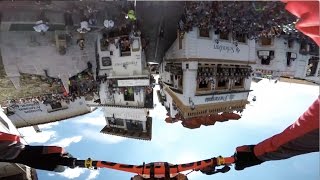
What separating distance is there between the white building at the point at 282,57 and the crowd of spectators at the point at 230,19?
6.81m


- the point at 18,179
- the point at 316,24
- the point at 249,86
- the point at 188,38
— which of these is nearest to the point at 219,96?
the point at 249,86

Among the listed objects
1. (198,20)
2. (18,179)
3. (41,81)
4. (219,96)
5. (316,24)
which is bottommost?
(18,179)

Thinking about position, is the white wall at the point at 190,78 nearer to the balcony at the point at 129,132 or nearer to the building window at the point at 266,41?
the balcony at the point at 129,132

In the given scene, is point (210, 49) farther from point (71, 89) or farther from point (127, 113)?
point (71, 89)

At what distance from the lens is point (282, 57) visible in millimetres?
35594

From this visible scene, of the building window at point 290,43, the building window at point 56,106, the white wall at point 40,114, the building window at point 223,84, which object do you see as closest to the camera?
the building window at point 223,84

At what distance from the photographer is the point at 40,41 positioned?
23922 mm

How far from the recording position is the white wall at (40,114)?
3572 cm

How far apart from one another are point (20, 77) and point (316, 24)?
958 inches

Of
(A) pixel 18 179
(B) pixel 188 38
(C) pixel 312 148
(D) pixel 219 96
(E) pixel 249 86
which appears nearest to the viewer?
(C) pixel 312 148

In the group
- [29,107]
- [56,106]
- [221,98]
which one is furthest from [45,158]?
[56,106]

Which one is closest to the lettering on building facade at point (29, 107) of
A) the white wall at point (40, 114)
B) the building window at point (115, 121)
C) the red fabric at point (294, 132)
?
the white wall at point (40, 114)

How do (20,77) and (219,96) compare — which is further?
(219,96)

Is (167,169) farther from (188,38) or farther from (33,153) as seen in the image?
(188,38)
